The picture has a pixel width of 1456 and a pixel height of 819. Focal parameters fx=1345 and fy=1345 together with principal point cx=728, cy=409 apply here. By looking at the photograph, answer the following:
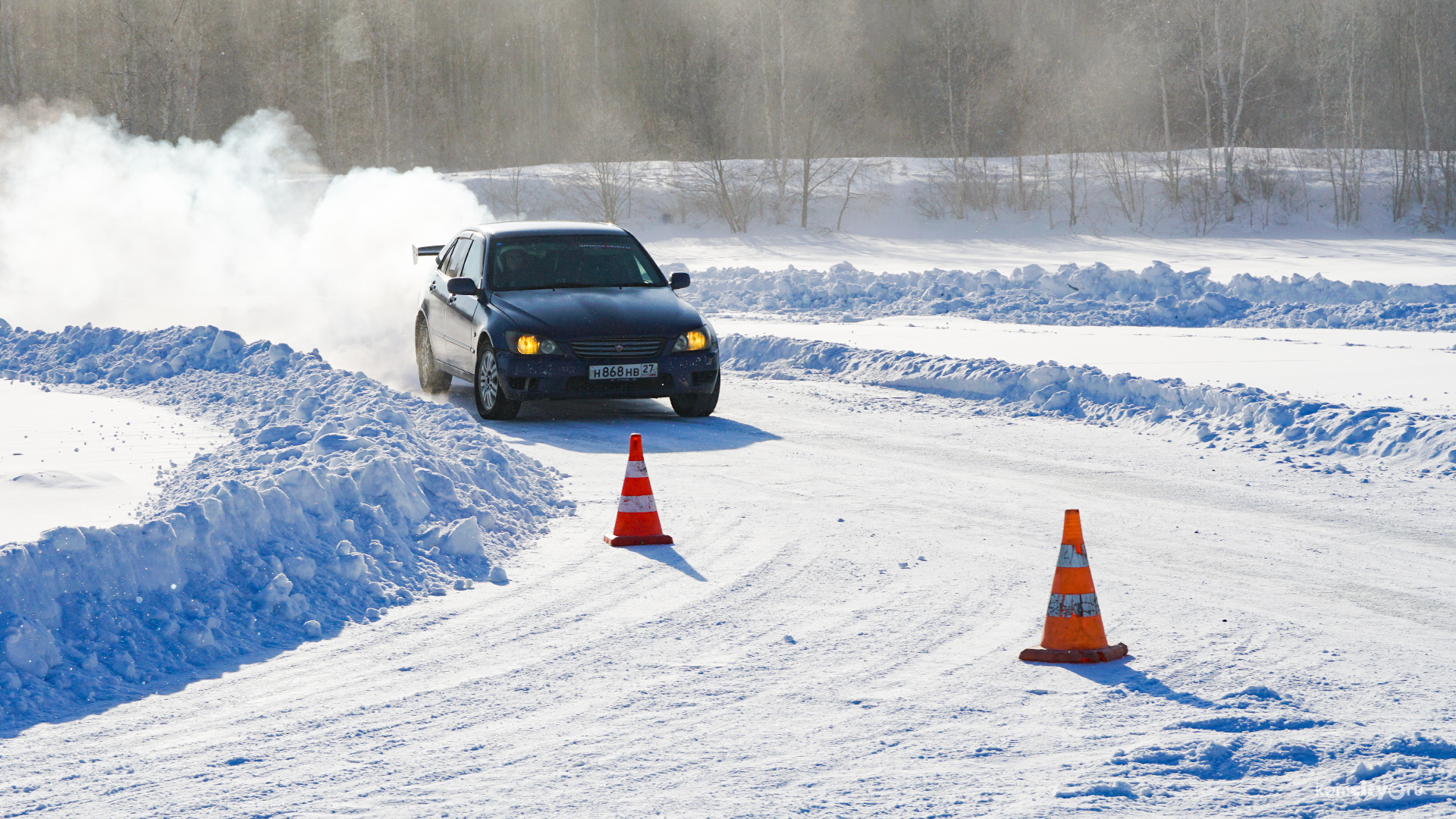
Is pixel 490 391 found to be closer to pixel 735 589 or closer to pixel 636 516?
pixel 636 516

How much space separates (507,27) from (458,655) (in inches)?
2964

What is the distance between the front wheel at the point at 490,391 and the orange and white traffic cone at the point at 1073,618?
672 centimetres

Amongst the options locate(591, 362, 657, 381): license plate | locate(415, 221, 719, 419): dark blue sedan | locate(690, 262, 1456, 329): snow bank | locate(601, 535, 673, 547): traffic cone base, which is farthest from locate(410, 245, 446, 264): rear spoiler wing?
locate(601, 535, 673, 547): traffic cone base

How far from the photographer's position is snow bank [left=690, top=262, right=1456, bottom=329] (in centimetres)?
1880

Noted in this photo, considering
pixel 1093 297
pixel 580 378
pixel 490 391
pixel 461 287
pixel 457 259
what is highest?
pixel 457 259

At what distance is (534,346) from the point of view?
11.0 metres

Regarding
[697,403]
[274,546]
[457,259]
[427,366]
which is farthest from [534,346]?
[274,546]

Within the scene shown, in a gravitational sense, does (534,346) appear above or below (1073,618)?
above

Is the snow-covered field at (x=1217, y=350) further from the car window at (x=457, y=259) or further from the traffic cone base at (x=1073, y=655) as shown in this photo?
the traffic cone base at (x=1073, y=655)

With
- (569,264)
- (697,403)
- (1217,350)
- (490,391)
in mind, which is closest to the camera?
(490,391)

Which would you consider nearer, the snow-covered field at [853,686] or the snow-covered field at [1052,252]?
the snow-covered field at [853,686]

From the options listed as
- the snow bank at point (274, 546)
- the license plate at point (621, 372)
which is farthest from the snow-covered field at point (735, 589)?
the license plate at point (621, 372)

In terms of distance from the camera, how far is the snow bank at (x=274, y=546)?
16.6ft

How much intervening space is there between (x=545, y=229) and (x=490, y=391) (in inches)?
77.4
